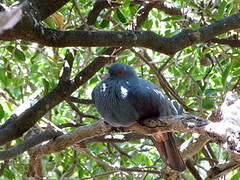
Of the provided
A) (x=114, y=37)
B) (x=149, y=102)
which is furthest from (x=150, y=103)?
(x=114, y=37)

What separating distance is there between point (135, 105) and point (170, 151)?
446 mm

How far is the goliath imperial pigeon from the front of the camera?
2941 millimetres

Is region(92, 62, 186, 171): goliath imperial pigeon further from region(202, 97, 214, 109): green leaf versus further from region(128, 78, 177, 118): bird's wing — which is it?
region(202, 97, 214, 109): green leaf

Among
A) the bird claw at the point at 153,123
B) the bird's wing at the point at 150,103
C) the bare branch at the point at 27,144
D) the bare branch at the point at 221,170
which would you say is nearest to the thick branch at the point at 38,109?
the bare branch at the point at 27,144

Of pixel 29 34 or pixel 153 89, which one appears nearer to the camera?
pixel 29 34

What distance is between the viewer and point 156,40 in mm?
2629

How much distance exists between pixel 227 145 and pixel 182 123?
1.32 ft

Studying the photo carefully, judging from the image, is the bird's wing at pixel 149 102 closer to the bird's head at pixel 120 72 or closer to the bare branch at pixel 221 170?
the bird's head at pixel 120 72

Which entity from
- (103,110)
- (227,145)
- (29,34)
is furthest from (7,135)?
(227,145)

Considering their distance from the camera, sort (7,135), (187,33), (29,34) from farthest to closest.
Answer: (7,135), (187,33), (29,34)

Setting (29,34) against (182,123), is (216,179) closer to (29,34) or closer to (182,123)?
(182,123)

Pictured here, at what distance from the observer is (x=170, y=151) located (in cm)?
317

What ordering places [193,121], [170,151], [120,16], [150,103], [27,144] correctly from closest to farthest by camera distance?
[193,121] < [150,103] < [170,151] < [27,144] < [120,16]

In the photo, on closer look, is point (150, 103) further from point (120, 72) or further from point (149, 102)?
point (120, 72)
